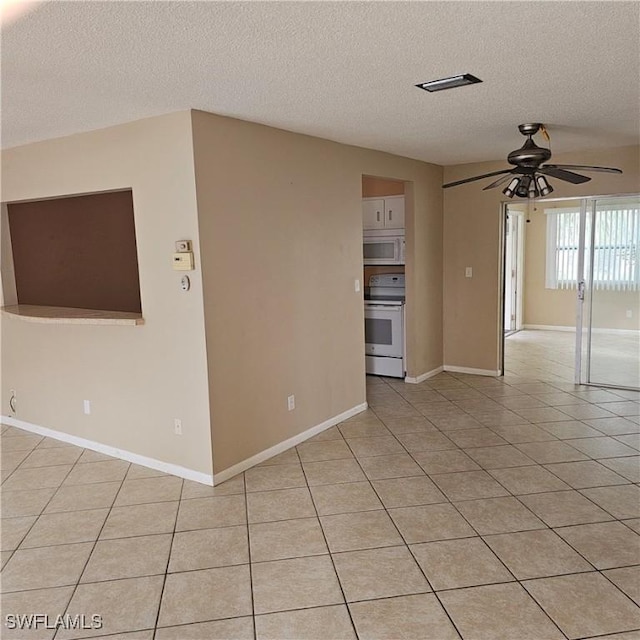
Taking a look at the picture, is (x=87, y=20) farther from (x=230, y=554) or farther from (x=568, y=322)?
(x=568, y=322)

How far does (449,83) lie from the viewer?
9.05 feet

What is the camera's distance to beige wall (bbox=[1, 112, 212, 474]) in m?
3.33

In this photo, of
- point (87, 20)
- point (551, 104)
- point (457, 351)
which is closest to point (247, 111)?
point (87, 20)

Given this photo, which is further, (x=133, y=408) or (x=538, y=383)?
(x=538, y=383)

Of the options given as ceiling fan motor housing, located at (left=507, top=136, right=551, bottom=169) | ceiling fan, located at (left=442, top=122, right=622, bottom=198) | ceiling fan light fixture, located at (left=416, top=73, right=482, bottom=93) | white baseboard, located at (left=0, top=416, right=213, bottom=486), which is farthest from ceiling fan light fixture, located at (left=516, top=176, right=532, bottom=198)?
white baseboard, located at (left=0, top=416, right=213, bottom=486)

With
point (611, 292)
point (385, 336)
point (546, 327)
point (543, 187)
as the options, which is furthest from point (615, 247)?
point (546, 327)

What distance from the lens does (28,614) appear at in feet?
7.54

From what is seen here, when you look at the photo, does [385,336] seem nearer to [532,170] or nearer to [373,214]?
[373,214]

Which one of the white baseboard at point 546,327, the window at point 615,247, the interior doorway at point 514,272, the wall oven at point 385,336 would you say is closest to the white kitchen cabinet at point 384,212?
the wall oven at point 385,336

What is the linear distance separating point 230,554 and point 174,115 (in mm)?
2509

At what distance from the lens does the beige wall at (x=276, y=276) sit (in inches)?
134

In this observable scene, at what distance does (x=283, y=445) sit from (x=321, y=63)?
268 centimetres

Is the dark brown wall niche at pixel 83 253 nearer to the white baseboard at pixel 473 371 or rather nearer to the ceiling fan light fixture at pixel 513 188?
the ceiling fan light fixture at pixel 513 188

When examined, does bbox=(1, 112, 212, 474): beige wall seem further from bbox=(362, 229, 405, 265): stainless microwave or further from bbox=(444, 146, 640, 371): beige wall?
bbox=(444, 146, 640, 371): beige wall
